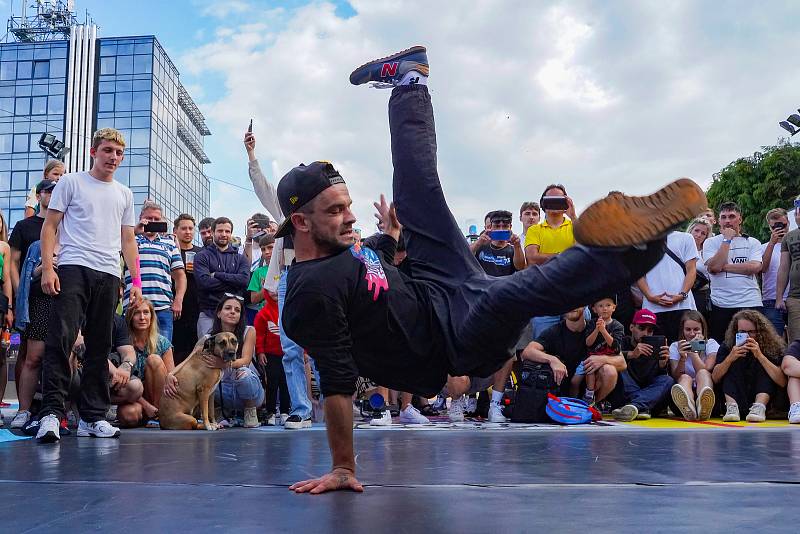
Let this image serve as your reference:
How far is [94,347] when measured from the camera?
15.3 feet

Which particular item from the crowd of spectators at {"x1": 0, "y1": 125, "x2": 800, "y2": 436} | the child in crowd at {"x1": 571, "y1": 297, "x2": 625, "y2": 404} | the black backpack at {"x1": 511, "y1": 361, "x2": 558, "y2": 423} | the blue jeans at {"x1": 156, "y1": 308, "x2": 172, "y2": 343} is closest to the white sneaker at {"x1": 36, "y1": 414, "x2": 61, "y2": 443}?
the crowd of spectators at {"x1": 0, "y1": 125, "x2": 800, "y2": 436}

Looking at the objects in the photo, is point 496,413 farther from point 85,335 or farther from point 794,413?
point 85,335

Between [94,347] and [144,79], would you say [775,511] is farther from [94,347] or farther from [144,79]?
[144,79]

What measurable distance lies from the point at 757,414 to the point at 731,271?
5.15 feet

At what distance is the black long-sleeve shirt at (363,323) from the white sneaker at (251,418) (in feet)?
11.2

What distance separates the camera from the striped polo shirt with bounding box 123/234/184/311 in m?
6.21

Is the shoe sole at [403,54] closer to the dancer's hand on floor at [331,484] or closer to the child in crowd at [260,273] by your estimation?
the dancer's hand on floor at [331,484]

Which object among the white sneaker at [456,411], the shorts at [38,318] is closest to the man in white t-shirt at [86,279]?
the shorts at [38,318]

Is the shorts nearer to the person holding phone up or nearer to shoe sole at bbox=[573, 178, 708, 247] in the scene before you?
the person holding phone up

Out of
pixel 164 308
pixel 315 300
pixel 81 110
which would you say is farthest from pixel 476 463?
pixel 81 110

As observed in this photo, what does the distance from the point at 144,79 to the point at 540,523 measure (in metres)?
36.0

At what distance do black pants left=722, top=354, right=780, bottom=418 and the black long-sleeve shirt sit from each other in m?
4.60

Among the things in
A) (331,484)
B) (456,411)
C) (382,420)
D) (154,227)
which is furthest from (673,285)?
(331,484)

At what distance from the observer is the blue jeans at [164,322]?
629cm
